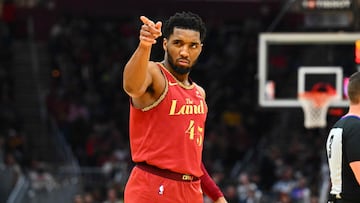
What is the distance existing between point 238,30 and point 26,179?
9.70 m

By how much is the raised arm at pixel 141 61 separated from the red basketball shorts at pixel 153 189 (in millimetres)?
719

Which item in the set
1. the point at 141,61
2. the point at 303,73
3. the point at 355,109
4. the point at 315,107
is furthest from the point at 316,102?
the point at 141,61

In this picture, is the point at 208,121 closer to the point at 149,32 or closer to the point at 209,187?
the point at 209,187

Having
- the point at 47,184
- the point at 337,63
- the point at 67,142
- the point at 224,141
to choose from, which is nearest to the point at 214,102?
the point at 224,141

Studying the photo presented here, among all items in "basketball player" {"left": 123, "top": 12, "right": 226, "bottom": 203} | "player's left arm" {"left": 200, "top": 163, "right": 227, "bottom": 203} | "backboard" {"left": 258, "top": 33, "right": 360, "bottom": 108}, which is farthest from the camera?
"backboard" {"left": 258, "top": 33, "right": 360, "bottom": 108}

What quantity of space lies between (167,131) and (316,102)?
8.87 meters

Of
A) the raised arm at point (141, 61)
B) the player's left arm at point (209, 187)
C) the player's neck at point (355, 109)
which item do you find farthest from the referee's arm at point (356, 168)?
the raised arm at point (141, 61)

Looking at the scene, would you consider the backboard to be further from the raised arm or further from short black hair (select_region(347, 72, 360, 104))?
the raised arm

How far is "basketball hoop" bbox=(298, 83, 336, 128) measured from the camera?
48.0 ft

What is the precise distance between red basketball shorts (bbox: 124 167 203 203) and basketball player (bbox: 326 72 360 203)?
1343 mm

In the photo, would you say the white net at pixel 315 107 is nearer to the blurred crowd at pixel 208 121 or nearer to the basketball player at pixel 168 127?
the blurred crowd at pixel 208 121

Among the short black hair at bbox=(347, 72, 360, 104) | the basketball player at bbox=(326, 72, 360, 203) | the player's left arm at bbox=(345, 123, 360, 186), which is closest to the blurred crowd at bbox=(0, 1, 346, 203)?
the basketball player at bbox=(326, 72, 360, 203)

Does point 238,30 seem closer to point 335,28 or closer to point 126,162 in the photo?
point 126,162

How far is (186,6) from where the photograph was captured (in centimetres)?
2278
